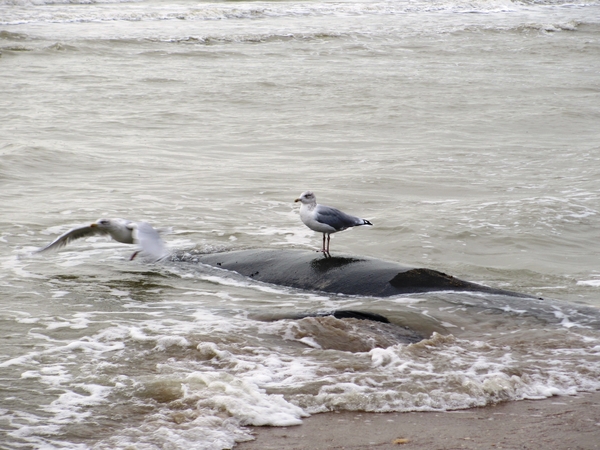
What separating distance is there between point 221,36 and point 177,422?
76.4 ft

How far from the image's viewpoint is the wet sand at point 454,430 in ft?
12.5

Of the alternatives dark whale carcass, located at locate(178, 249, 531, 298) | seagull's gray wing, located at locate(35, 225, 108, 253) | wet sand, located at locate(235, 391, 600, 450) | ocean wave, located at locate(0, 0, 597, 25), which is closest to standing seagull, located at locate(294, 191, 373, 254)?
dark whale carcass, located at locate(178, 249, 531, 298)

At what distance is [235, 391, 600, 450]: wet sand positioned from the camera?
3.81 m

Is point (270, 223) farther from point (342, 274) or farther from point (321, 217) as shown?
point (342, 274)

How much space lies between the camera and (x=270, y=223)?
29.0 ft

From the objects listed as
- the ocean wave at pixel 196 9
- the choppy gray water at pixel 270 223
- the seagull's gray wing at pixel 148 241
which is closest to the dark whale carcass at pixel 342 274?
the choppy gray water at pixel 270 223

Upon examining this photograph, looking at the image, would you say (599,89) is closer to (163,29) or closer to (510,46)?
(510,46)

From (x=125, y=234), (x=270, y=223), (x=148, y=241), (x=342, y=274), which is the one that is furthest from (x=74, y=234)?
(x=270, y=223)

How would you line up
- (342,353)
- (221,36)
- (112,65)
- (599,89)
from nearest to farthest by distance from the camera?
1. (342,353)
2. (599,89)
3. (112,65)
4. (221,36)

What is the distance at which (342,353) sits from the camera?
4.98 m

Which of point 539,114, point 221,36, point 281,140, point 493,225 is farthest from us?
point 221,36

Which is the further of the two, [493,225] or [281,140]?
[281,140]

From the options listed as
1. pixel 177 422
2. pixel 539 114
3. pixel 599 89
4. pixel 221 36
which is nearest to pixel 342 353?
pixel 177 422

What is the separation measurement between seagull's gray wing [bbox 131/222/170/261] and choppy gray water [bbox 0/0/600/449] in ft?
1.09
